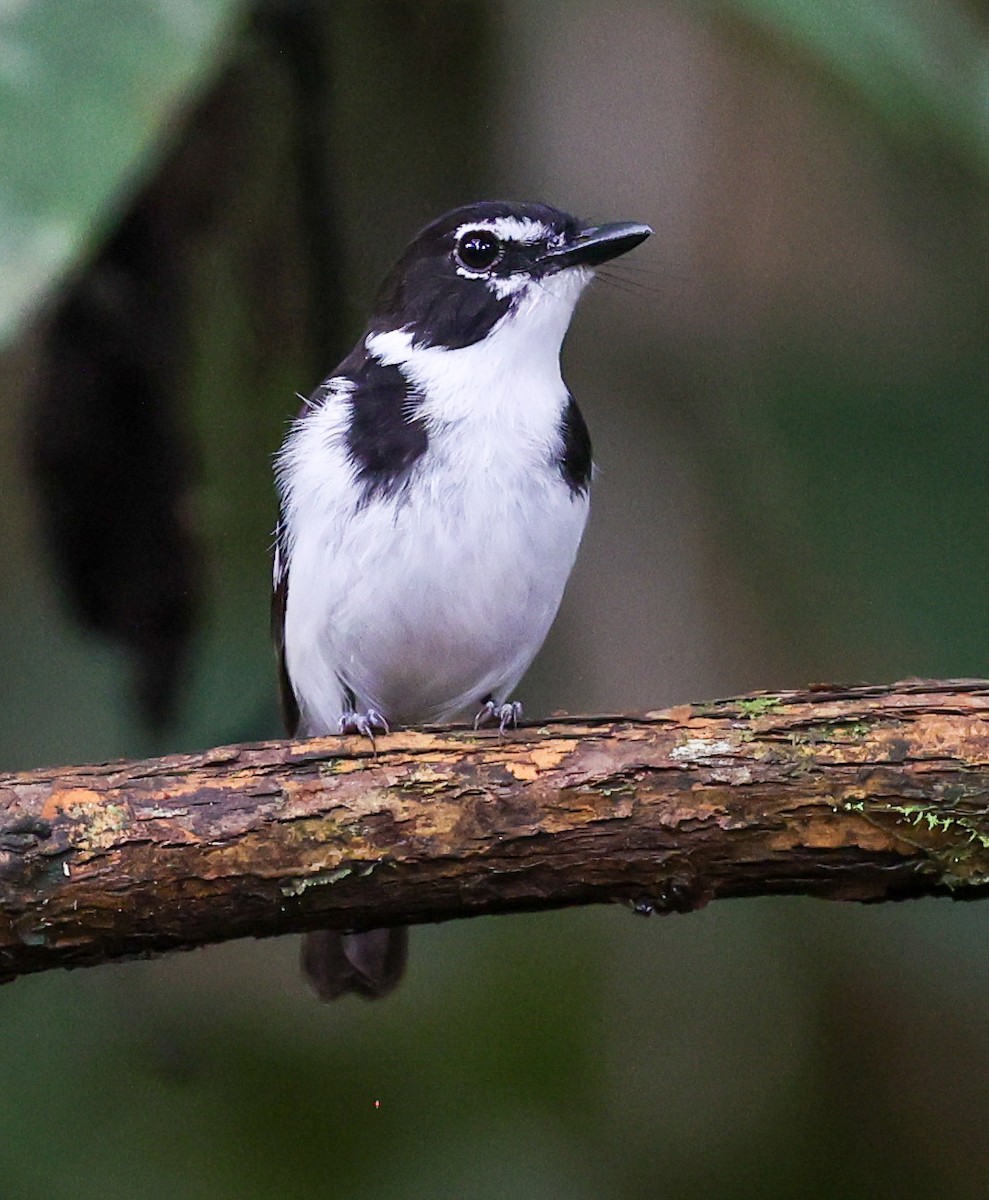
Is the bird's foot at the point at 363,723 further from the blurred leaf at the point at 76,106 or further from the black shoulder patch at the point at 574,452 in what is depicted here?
the blurred leaf at the point at 76,106

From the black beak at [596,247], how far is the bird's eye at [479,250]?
0.27 ft

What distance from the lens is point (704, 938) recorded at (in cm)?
373

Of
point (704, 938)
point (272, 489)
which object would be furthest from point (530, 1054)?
point (272, 489)

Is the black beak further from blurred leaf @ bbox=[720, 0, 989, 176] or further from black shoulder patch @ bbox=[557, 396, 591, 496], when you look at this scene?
blurred leaf @ bbox=[720, 0, 989, 176]

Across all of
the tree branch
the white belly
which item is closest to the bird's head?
the white belly

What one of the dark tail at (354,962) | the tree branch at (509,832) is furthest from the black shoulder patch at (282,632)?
the tree branch at (509,832)

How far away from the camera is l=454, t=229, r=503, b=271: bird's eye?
105 inches

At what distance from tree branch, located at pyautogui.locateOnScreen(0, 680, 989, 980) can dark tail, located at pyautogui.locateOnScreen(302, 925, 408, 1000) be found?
823 mm

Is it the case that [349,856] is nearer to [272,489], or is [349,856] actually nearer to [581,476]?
[581,476]

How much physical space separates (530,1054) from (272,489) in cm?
136

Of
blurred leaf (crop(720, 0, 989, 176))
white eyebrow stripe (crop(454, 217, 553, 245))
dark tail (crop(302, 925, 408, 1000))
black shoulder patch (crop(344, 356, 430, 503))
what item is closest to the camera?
blurred leaf (crop(720, 0, 989, 176))

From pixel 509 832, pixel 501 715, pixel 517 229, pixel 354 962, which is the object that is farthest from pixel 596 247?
pixel 354 962

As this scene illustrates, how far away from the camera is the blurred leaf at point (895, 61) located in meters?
2.39

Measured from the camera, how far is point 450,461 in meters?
2.57
